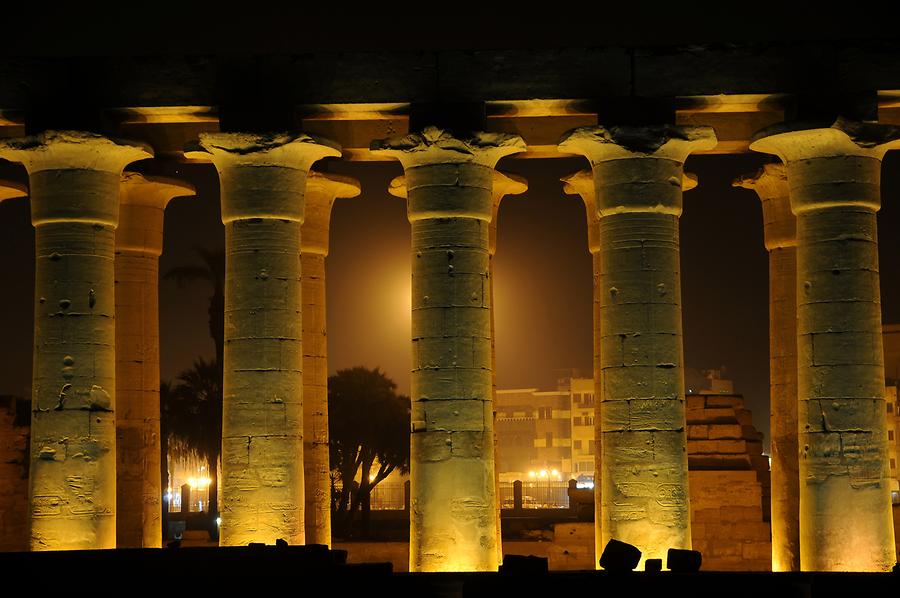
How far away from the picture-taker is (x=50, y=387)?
3016 cm

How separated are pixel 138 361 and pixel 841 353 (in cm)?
1473

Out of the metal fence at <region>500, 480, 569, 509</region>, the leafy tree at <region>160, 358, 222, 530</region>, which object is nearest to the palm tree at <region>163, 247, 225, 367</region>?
the leafy tree at <region>160, 358, 222, 530</region>

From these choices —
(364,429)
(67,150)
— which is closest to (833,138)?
(67,150)

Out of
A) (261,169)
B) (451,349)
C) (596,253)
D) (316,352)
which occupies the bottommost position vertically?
(451,349)

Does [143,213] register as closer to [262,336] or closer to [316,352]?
[316,352]

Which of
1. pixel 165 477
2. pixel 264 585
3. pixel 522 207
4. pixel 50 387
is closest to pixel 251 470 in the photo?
pixel 50 387

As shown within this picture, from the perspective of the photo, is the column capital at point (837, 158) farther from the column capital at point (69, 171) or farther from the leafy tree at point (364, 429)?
the leafy tree at point (364, 429)

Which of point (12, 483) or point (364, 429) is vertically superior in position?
point (364, 429)

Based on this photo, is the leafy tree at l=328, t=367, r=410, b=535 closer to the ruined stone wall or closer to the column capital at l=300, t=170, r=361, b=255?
the ruined stone wall

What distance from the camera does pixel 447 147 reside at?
29.8 meters

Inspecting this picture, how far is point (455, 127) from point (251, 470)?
738 centimetres

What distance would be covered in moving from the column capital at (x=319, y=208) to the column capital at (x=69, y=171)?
5.24 metres

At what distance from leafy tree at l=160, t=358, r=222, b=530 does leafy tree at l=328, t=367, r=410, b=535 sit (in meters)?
4.94

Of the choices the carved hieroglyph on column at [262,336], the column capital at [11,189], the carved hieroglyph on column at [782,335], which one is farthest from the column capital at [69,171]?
the carved hieroglyph on column at [782,335]
